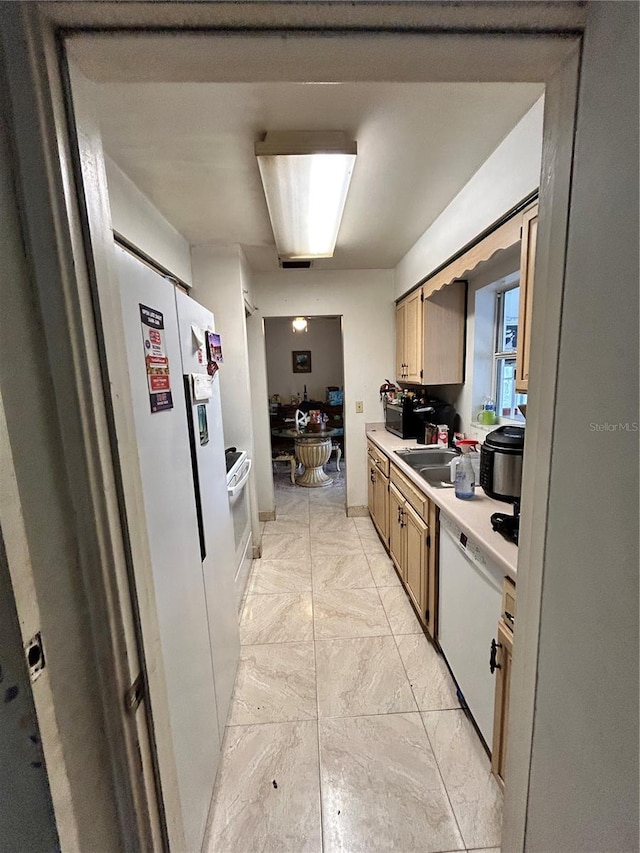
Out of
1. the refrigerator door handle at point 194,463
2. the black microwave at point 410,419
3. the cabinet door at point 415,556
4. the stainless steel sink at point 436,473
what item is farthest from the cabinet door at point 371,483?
the refrigerator door handle at point 194,463

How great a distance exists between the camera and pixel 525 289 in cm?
134

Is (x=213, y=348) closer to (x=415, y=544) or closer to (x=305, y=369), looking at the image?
(x=415, y=544)

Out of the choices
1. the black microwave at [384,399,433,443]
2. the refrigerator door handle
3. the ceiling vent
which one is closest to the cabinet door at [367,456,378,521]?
the black microwave at [384,399,433,443]

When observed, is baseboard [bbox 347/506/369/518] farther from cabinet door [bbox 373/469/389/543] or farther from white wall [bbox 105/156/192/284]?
white wall [bbox 105/156/192/284]

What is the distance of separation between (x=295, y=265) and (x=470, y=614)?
2862mm

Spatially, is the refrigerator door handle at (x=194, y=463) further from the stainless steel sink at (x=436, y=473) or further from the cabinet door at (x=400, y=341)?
the cabinet door at (x=400, y=341)

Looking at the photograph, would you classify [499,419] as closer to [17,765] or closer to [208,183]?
[208,183]

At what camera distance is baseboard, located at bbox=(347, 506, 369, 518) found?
3.49m

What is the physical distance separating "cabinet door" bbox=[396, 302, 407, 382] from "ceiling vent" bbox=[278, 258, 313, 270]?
0.92 metres

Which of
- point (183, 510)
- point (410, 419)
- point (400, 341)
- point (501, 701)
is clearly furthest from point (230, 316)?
point (501, 701)

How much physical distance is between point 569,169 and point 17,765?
1.19 m

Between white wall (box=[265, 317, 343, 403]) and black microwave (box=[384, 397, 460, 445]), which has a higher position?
white wall (box=[265, 317, 343, 403])

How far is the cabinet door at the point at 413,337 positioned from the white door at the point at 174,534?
2021mm

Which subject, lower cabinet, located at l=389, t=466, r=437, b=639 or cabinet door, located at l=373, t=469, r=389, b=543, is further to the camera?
cabinet door, located at l=373, t=469, r=389, b=543
